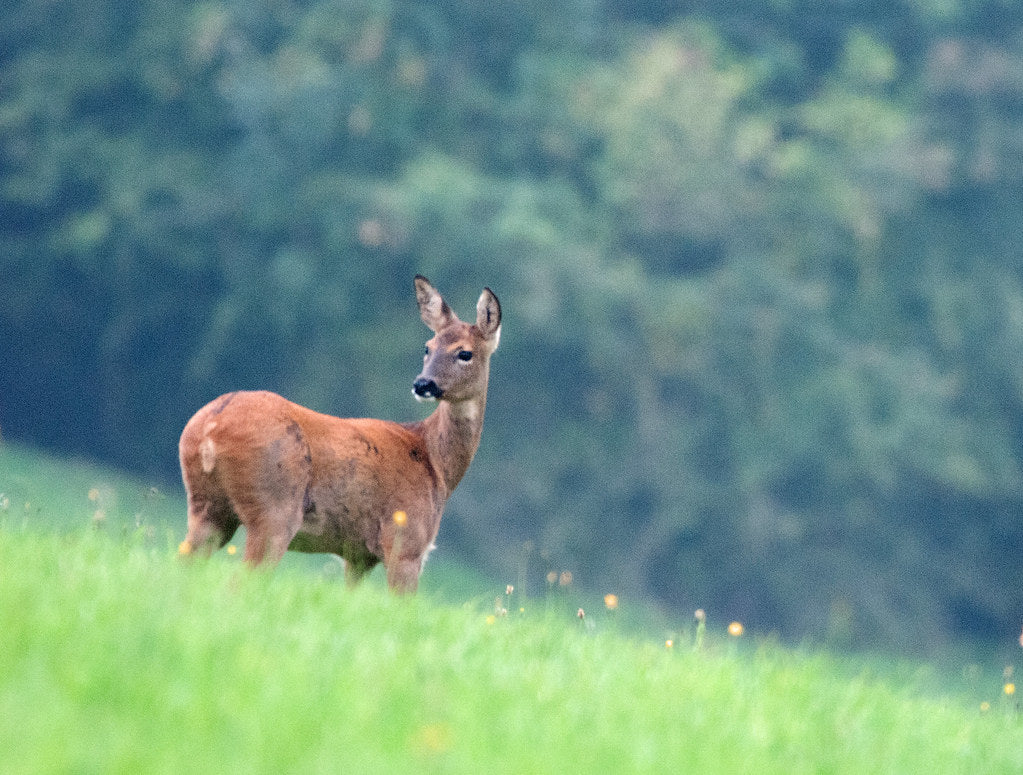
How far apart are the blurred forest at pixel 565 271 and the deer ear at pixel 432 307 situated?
44.8 feet

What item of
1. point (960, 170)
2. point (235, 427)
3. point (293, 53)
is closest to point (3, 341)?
point (293, 53)

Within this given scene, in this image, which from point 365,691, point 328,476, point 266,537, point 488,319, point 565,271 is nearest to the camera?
point 365,691

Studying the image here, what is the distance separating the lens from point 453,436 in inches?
289

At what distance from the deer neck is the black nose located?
0.24ft

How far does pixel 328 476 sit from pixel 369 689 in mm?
2534

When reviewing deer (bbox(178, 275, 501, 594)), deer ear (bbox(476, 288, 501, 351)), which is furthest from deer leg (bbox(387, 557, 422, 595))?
deer ear (bbox(476, 288, 501, 351))

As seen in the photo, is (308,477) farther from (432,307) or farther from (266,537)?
(432,307)

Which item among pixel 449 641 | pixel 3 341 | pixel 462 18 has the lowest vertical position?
pixel 449 641

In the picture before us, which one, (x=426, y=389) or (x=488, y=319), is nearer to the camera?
(x=426, y=389)

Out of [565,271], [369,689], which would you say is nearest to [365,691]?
[369,689]

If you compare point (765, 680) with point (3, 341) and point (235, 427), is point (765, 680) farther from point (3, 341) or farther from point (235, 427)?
point (3, 341)

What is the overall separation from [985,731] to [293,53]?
18.1 meters

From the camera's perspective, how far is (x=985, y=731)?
19.2 ft

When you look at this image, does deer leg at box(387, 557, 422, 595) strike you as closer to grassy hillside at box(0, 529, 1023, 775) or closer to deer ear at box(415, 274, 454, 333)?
grassy hillside at box(0, 529, 1023, 775)
